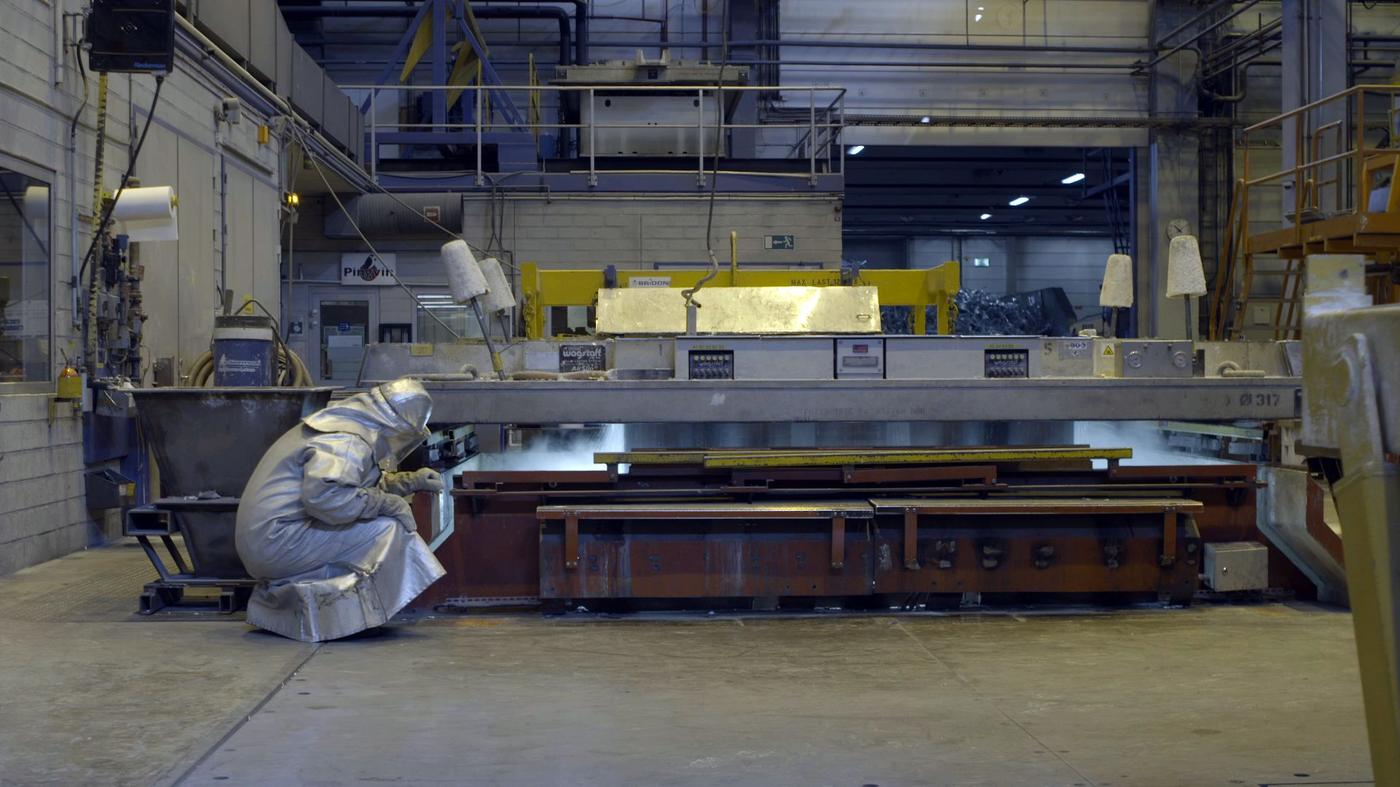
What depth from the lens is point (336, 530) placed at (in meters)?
6.60

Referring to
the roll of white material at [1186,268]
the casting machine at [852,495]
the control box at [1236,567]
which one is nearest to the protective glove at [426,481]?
the casting machine at [852,495]

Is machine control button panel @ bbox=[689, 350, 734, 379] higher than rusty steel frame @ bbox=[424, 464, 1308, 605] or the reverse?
higher

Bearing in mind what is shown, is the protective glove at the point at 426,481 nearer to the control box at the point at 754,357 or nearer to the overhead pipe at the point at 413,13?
the control box at the point at 754,357

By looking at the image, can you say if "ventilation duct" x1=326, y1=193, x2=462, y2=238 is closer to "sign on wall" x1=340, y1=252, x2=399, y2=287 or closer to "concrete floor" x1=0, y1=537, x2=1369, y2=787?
"sign on wall" x1=340, y1=252, x2=399, y2=287

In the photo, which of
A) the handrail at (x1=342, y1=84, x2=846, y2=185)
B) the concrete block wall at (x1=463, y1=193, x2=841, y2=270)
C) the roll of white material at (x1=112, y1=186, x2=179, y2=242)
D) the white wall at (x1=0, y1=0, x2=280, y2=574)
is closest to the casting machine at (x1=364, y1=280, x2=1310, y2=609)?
the white wall at (x1=0, y1=0, x2=280, y2=574)

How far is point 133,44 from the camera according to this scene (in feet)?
29.0

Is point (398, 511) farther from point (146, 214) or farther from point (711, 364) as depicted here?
point (146, 214)

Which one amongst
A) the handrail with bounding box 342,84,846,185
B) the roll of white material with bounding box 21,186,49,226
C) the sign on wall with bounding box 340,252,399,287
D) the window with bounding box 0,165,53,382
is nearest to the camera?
the window with bounding box 0,165,53,382

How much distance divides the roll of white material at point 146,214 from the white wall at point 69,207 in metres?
0.30

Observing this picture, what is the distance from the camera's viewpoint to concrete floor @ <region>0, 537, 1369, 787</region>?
4.49 meters

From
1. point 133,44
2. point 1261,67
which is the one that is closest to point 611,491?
point 133,44

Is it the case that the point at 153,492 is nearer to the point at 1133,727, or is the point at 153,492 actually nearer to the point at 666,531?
the point at 666,531

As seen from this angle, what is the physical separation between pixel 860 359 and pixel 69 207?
6.07 metres

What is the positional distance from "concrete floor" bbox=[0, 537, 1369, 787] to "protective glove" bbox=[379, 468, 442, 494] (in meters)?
0.81
